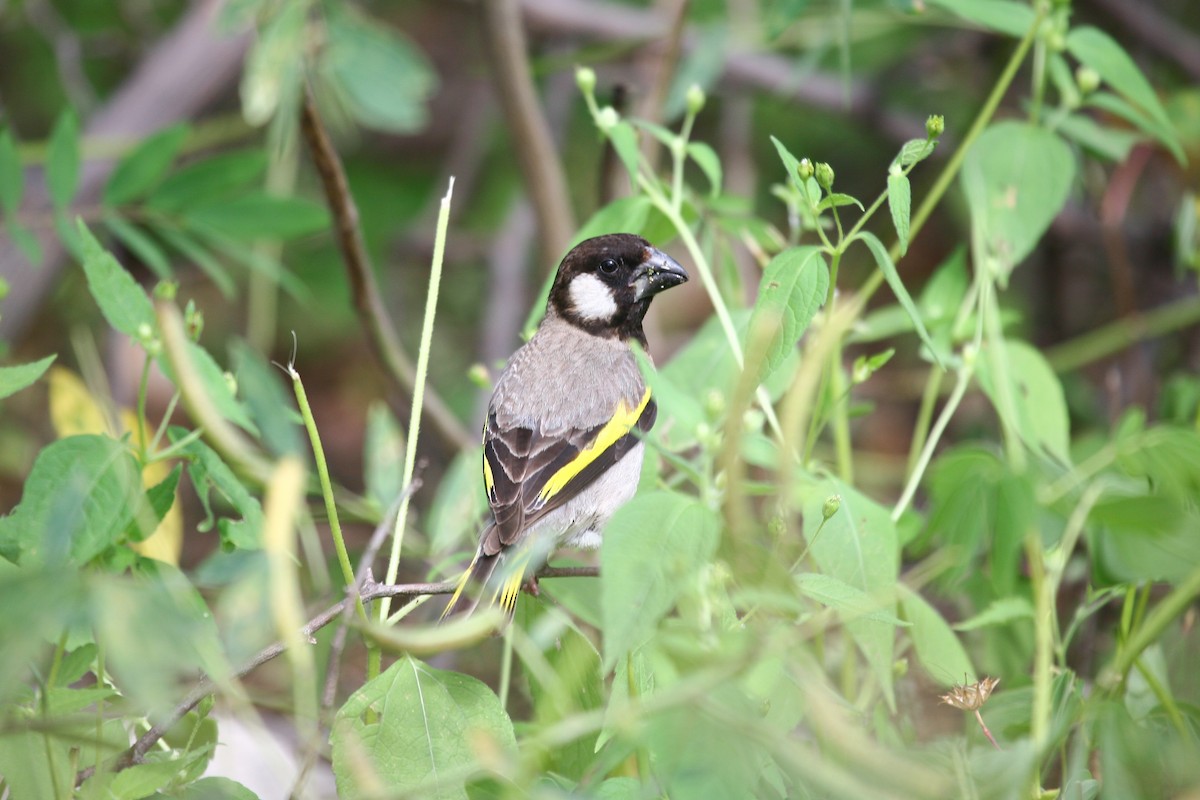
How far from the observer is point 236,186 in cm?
245

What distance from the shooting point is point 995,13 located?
75.7 inches

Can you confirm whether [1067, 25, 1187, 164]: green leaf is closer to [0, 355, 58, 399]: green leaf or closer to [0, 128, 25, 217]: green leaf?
[0, 355, 58, 399]: green leaf

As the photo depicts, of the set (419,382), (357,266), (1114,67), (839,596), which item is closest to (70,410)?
(357,266)

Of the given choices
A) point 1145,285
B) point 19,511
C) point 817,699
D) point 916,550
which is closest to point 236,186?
point 19,511

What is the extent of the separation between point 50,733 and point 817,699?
70cm

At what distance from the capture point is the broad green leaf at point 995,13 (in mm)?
1887

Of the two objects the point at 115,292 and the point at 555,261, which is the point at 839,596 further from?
the point at 555,261

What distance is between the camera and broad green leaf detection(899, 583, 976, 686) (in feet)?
5.07

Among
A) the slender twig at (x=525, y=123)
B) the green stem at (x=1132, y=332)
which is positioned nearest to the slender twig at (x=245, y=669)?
the slender twig at (x=525, y=123)

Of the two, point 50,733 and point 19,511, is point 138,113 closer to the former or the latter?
point 19,511

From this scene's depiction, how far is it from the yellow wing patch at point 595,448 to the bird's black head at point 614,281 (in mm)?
312

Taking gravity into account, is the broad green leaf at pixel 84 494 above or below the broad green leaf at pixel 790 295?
below

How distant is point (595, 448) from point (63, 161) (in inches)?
41.5

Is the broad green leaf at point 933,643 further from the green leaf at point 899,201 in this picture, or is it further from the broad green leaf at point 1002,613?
the green leaf at point 899,201
